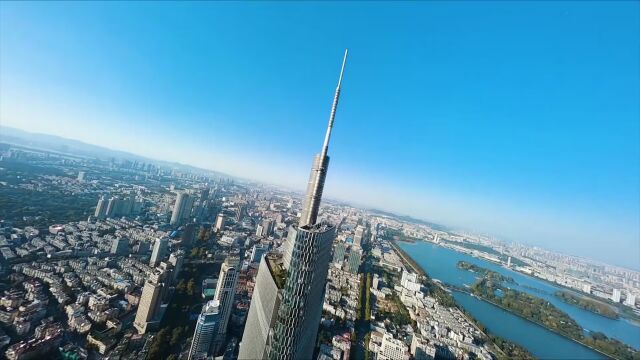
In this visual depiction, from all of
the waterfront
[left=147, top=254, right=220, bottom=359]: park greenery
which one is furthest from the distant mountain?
the waterfront

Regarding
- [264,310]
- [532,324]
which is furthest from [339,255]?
[264,310]

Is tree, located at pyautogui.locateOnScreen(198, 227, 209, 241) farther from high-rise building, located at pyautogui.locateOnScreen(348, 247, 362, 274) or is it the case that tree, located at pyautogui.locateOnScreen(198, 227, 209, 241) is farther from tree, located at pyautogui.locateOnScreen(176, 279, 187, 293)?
high-rise building, located at pyautogui.locateOnScreen(348, 247, 362, 274)

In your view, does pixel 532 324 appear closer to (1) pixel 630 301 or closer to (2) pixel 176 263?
(1) pixel 630 301

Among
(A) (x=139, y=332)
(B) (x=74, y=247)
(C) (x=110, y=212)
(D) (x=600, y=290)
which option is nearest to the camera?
(A) (x=139, y=332)

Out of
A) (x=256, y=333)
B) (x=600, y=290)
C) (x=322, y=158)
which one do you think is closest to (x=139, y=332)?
(x=256, y=333)

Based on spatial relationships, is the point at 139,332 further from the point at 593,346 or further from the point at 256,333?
the point at 593,346

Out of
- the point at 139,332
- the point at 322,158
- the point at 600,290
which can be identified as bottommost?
the point at 139,332

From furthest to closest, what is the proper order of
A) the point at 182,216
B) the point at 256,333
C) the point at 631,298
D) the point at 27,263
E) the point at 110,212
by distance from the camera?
the point at 631,298, the point at 182,216, the point at 110,212, the point at 27,263, the point at 256,333
